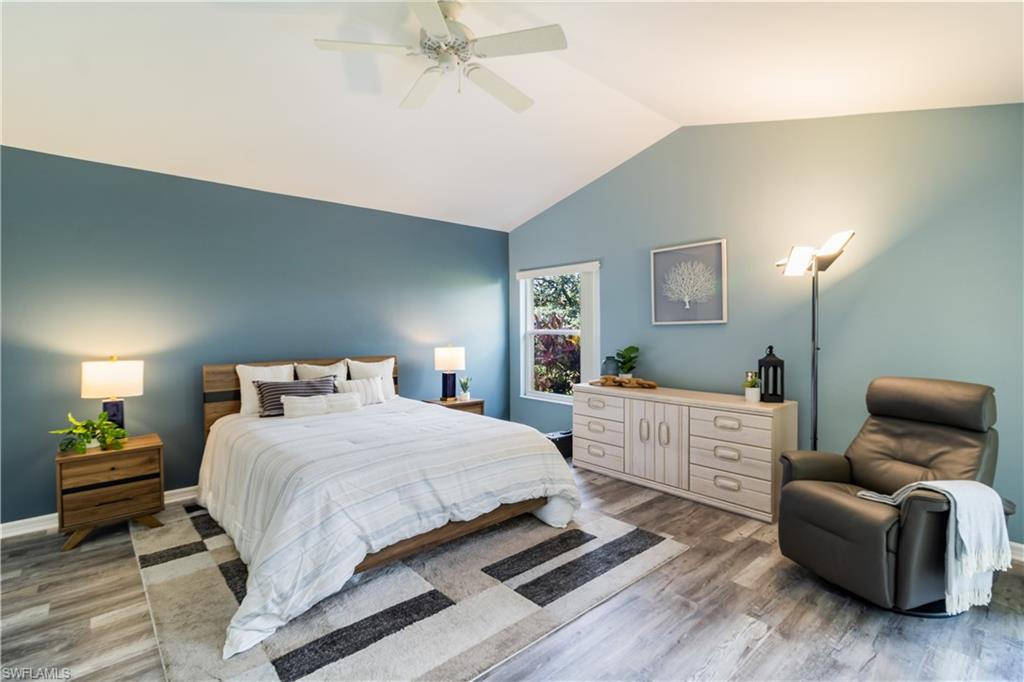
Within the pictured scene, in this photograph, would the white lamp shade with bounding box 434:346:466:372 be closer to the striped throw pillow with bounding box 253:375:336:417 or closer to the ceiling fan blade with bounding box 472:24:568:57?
the striped throw pillow with bounding box 253:375:336:417

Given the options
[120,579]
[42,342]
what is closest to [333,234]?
[42,342]

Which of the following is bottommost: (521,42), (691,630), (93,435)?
(691,630)

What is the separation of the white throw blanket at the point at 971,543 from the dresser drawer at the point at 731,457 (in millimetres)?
1106

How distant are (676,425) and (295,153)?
12.1 ft

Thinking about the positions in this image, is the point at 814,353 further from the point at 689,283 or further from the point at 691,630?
the point at 691,630

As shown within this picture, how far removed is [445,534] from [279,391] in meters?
1.94

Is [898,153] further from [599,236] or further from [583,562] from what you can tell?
[583,562]

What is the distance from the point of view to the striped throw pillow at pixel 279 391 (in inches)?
146

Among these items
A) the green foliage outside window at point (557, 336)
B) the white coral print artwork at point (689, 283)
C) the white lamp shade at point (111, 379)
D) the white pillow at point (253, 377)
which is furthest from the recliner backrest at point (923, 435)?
the white lamp shade at point (111, 379)

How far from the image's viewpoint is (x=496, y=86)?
2.61 m

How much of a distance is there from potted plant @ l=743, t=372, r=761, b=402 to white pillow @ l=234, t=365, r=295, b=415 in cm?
371

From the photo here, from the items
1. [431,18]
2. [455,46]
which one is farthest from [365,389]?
[431,18]

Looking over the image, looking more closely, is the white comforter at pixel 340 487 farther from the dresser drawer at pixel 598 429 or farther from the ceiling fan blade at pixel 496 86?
the ceiling fan blade at pixel 496 86

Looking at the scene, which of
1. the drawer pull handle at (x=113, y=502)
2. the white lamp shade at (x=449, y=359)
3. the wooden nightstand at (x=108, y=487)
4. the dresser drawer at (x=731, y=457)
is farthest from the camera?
Answer: the white lamp shade at (x=449, y=359)
